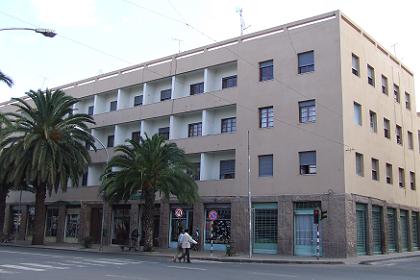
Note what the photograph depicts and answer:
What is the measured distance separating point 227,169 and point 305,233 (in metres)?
7.73

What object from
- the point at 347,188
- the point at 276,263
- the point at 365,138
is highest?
the point at 365,138

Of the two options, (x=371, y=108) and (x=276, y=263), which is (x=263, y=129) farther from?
(x=276, y=263)

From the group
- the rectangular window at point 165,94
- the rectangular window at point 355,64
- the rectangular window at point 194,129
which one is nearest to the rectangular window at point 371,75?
the rectangular window at point 355,64

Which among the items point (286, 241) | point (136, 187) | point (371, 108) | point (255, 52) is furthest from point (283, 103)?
point (136, 187)

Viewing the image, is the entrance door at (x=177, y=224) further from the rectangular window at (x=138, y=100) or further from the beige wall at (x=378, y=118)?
the beige wall at (x=378, y=118)

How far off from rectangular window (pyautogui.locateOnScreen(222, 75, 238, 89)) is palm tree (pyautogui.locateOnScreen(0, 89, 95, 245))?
11050mm

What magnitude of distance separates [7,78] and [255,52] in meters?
16.4

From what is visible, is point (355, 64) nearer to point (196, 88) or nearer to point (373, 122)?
point (373, 122)

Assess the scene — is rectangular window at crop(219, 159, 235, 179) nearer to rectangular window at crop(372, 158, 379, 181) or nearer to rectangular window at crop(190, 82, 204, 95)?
rectangular window at crop(190, 82, 204, 95)

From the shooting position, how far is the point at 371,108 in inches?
1368

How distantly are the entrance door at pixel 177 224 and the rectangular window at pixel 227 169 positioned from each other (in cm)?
366

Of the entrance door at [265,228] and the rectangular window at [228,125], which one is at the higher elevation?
the rectangular window at [228,125]

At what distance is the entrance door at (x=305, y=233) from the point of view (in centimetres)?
3022

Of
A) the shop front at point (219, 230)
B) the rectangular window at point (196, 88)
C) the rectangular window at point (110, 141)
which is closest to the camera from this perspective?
the shop front at point (219, 230)
